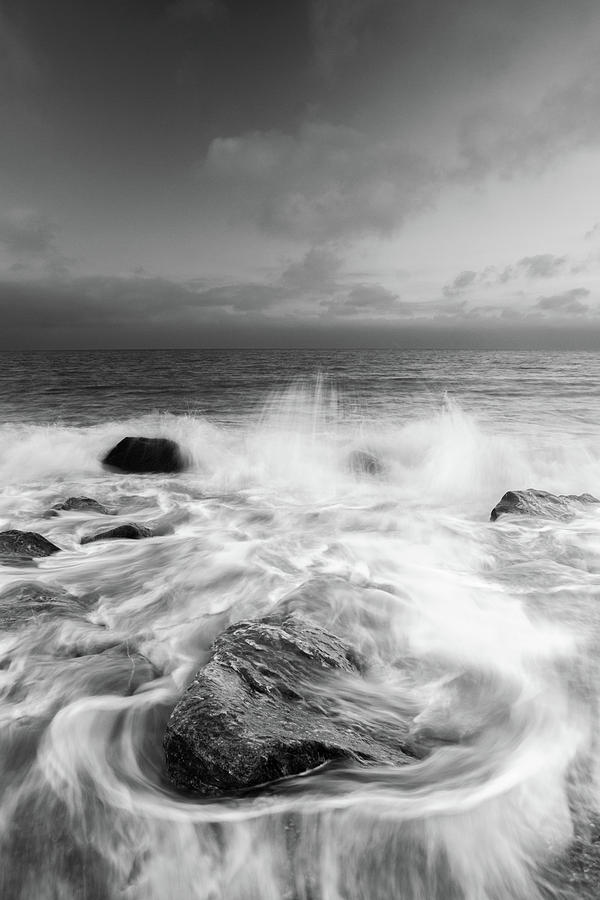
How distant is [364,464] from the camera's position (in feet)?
38.4

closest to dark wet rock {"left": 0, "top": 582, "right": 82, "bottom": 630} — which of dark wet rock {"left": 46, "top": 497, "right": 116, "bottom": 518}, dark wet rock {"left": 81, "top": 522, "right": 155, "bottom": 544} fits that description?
dark wet rock {"left": 81, "top": 522, "right": 155, "bottom": 544}

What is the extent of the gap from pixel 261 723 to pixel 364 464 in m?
9.24

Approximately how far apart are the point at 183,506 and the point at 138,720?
587 cm

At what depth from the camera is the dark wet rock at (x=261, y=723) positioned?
260 cm

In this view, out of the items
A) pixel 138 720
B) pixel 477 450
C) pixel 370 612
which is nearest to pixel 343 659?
pixel 370 612

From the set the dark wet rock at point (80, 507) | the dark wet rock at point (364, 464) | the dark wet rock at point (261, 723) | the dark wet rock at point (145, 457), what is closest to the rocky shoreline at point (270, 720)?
the dark wet rock at point (261, 723)

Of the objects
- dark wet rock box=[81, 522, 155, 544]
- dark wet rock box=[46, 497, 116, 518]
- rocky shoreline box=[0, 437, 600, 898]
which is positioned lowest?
dark wet rock box=[46, 497, 116, 518]

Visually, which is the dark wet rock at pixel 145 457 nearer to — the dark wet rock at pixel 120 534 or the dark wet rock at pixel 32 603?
the dark wet rock at pixel 120 534

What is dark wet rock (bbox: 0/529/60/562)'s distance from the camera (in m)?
5.92

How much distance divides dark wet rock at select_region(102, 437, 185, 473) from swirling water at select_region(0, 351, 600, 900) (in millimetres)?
757

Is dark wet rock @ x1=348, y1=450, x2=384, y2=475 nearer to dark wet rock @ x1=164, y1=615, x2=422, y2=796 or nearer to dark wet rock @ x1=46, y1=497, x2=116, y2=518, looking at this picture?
dark wet rock @ x1=46, y1=497, x2=116, y2=518

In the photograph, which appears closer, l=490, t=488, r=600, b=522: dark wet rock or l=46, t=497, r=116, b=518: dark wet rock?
l=490, t=488, r=600, b=522: dark wet rock

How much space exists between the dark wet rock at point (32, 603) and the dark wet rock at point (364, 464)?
24.9ft

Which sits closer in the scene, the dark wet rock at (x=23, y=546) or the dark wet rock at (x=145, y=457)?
the dark wet rock at (x=23, y=546)
